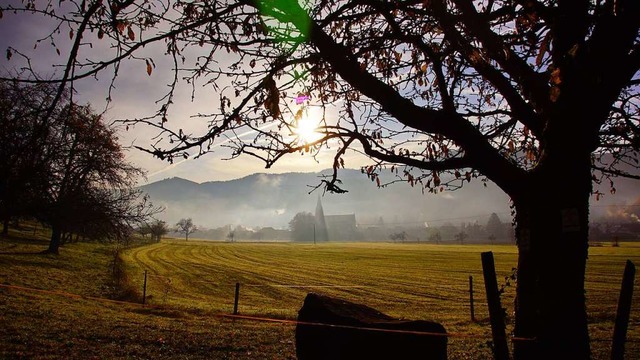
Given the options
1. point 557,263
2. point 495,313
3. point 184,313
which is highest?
point 557,263

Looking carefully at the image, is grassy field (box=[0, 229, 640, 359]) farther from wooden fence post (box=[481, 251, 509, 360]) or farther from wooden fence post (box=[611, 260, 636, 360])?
wooden fence post (box=[611, 260, 636, 360])

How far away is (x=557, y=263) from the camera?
381 cm

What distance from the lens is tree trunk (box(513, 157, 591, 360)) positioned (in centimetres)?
379

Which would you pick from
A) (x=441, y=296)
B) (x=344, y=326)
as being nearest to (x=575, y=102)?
(x=344, y=326)

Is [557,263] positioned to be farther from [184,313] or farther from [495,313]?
[184,313]

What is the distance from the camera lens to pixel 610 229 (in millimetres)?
150875

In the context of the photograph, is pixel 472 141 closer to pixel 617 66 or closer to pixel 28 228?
pixel 617 66

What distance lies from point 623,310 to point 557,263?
5.17 feet

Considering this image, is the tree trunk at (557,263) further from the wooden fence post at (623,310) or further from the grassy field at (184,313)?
the grassy field at (184,313)

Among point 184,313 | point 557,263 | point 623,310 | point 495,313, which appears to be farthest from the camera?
point 184,313

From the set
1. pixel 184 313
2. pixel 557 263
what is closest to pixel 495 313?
pixel 557 263

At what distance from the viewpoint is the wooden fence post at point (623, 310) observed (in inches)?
176

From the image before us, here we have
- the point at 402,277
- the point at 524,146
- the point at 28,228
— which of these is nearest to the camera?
the point at 524,146

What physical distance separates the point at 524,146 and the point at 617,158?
1328 mm
